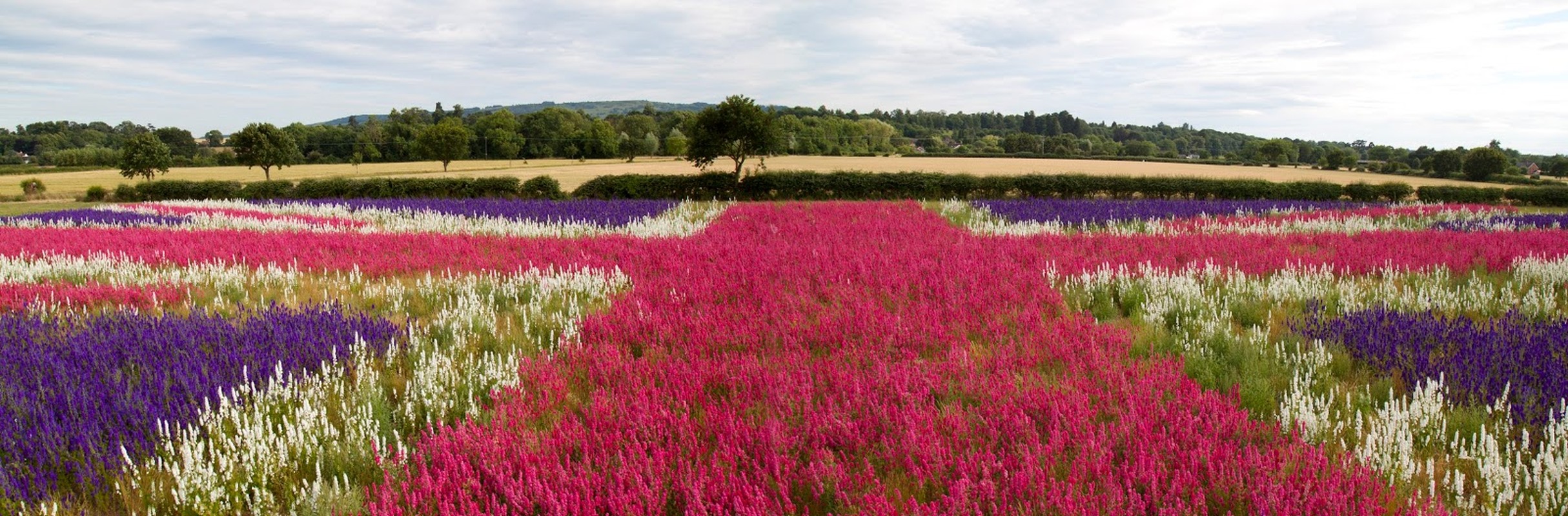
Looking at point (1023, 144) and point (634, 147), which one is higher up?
point (1023, 144)

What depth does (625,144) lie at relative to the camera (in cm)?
7806

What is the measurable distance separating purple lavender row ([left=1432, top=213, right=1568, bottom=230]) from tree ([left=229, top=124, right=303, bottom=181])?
169 feet

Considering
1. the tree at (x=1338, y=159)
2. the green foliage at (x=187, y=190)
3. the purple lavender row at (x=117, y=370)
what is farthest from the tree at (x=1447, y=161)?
the green foliage at (x=187, y=190)

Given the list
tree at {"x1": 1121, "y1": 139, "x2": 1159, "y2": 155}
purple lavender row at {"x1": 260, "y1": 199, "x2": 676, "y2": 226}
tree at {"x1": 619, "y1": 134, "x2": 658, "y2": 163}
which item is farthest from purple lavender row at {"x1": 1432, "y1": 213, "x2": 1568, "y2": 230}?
tree at {"x1": 619, "y1": 134, "x2": 658, "y2": 163}

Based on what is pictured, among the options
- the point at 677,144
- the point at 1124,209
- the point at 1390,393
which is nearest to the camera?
the point at 1390,393

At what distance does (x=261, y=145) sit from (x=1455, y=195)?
57.8m

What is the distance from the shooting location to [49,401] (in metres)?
4.00

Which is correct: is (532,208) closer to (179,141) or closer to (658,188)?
(658,188)

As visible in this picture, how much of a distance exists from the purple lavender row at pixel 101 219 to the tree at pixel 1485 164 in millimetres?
60196

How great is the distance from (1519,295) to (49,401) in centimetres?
1231

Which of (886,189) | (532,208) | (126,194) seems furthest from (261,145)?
(886,189)

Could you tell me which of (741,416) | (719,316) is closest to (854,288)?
(719,316)

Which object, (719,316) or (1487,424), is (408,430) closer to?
(719,316)

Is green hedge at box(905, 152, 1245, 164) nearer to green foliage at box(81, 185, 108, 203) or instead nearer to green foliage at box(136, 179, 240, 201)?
green foliage at box(136, 179, 240, 201)
